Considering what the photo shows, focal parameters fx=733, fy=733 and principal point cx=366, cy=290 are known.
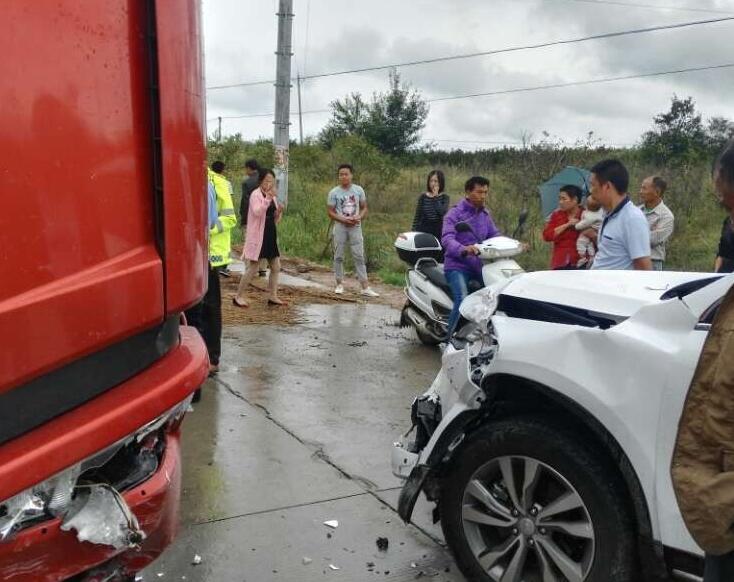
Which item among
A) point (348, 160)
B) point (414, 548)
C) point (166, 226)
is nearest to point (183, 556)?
point (414, 548)

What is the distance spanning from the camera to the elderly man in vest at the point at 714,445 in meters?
1.74

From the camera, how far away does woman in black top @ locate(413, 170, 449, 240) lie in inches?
360

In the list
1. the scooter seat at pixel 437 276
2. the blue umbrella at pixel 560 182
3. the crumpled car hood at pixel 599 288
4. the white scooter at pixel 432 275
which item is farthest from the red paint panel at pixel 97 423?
the blue umbrella at pixel 560 182

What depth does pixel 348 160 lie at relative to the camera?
2273cm

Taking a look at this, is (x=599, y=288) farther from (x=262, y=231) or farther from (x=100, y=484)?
(x=262, y=231)

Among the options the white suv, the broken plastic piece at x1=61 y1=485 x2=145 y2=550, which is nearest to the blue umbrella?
the white suv

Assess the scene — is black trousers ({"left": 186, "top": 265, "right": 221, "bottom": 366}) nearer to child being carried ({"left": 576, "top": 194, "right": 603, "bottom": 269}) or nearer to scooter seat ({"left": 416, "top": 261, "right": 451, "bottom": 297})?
scooter seat ({"left": 416, "top": 261, "right": 451, "bottom": 297})

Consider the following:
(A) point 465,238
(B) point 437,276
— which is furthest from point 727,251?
(B) point 437,276

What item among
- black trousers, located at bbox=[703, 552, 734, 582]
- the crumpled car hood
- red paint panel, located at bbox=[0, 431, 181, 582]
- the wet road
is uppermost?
the crumpled car hood

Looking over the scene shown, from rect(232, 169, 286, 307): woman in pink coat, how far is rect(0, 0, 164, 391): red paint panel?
7.06 m

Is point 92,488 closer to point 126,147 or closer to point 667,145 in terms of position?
point 126,147

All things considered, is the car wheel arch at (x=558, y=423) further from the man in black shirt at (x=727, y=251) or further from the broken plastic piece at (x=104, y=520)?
the man in black shirt at (x=727, y=251)

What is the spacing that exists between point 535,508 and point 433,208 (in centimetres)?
665

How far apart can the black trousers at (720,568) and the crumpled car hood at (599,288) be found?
100 centimetres
